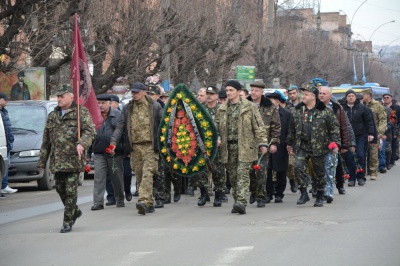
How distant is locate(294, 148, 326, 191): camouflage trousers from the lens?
14.2 meters

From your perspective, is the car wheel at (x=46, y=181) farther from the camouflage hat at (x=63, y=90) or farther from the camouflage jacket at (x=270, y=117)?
the camouflage hat at (x=63, y=90)

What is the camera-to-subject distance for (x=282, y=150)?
50.1 ft

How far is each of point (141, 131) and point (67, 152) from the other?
243 centimetres

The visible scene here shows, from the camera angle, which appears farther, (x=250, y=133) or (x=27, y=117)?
(x=27, y=117)

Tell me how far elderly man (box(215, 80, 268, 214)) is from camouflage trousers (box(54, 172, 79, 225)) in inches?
101

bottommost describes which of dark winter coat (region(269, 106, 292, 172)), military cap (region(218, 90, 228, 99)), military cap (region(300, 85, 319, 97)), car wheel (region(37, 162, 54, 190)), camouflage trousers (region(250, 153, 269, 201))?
car wheel (region(37, 162, 54, 190))

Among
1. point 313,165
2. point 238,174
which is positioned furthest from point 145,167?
point 313,165

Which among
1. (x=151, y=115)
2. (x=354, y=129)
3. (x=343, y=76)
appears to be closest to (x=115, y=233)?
(x=151, y=115)

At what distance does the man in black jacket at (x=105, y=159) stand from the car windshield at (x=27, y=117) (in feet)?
14.8

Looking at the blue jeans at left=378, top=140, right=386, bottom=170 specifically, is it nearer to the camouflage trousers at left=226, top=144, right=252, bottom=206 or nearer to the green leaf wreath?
the green leaf wreath

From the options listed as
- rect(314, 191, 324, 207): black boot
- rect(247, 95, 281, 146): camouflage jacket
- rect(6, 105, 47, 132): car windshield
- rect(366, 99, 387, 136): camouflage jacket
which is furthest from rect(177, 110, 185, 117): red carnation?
rect(366, 99, 387, 136): camouflage jacket

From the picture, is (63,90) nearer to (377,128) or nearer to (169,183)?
(169,183)

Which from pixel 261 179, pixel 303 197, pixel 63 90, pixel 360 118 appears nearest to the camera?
pixel 63 90

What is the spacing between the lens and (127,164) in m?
15.9
